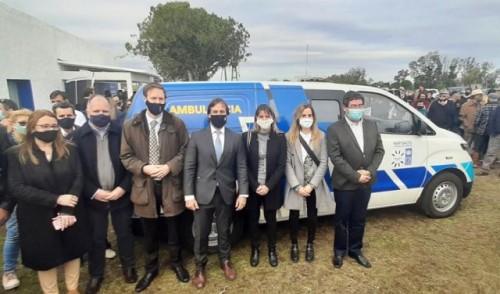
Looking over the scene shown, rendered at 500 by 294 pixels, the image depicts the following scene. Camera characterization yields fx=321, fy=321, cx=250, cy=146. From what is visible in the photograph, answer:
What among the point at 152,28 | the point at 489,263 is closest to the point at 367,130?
the point at 489,263

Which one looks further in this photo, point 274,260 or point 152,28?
point 152,28

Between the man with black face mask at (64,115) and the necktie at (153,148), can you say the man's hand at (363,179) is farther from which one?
the man with black face mask at (64,115)

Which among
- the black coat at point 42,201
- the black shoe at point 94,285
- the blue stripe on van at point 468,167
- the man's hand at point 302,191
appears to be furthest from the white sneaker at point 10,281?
the blue stripe on van at point 468,167

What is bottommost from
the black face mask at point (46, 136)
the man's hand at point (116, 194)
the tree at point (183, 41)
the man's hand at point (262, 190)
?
the man's hand at point (262, 190)

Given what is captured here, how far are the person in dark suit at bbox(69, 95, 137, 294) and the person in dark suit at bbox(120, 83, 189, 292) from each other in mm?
129

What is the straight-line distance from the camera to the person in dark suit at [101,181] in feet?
9.81

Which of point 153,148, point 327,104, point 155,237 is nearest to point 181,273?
point 155,237

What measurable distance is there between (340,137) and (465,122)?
23.0ft

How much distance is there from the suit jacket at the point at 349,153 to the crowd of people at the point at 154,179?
1 centimetres

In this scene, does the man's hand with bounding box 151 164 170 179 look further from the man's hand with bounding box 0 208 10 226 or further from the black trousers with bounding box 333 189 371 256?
the black trousers with bounding box 333 189 371 256

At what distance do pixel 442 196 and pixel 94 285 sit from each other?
475cm

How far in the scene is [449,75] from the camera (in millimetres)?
59281

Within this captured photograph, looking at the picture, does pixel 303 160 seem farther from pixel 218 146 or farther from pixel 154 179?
pixel 154 179

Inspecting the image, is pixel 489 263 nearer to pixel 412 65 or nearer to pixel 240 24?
pixel 240 24
